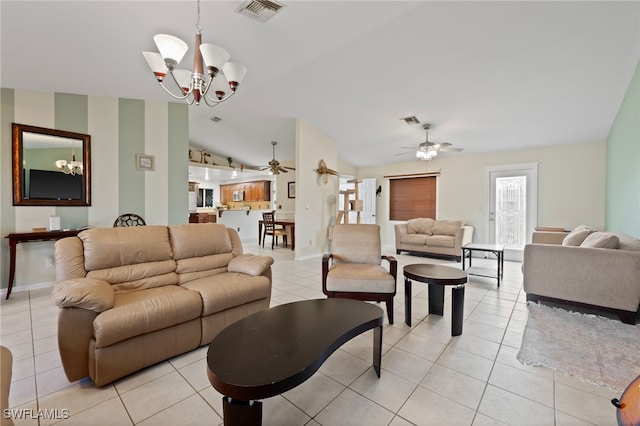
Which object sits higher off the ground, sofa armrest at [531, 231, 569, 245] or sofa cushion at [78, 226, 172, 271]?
sofa cushion at [78, 226, 172, 271]

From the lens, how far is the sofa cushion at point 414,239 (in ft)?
19.5

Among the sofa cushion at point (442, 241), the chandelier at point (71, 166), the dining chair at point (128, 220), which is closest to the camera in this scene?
the chandelier at point (71, 166)

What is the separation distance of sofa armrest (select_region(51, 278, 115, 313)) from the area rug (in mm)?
2867

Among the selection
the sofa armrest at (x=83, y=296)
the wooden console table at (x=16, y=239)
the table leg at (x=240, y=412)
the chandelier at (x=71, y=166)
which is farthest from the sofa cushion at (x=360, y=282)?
the chandelier at (x=71, y=166)

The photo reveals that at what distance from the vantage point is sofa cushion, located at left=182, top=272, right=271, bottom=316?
6.65 ft

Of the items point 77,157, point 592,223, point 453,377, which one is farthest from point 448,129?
point 77,157

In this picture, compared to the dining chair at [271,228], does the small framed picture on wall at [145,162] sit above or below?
above

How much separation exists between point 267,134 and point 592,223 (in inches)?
270

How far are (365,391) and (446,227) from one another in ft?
17.1

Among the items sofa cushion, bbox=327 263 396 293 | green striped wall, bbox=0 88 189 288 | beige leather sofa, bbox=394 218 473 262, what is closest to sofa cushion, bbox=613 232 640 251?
sofa cushion, bbox=327 263 396 293

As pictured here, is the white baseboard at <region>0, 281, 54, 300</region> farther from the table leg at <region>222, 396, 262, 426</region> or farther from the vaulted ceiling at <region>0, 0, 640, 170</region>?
the table leg at <region>222, 396, 262, 426</region>

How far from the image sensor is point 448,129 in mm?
4996

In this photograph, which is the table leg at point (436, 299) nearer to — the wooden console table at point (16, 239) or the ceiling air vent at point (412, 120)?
the ceiling air vent at point (412, 120)

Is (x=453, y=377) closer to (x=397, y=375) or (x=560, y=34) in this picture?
(x=397, y=375)
